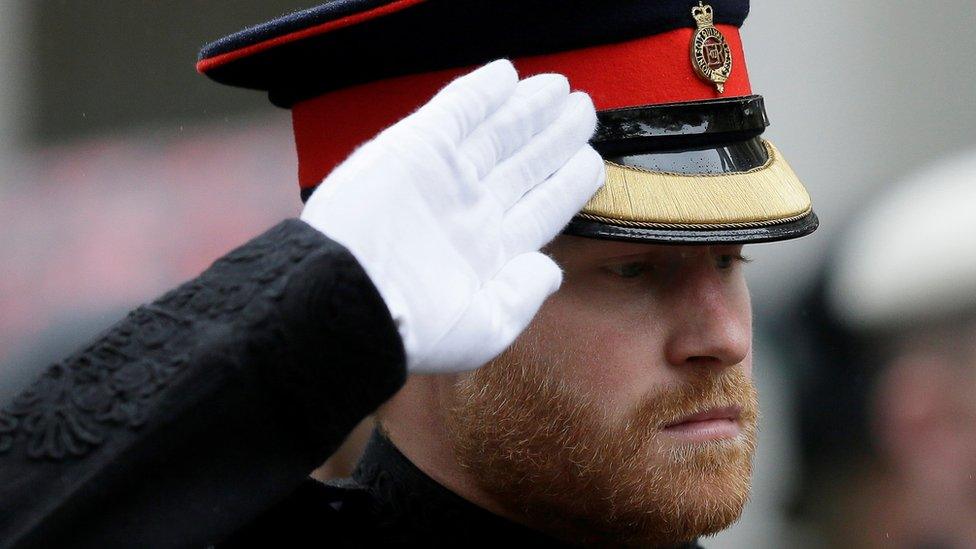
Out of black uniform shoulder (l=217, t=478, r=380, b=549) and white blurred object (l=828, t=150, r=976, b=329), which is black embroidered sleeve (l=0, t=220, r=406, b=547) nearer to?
black uniform shoulder (l=217, t=478, r=380, b=549)

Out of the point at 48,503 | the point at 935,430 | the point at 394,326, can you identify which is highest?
the point at 394,326

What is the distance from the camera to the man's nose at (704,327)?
1966 millimetres

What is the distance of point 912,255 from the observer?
414 centimetres

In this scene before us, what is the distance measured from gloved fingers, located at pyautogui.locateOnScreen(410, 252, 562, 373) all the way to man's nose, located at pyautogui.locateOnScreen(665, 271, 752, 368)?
0.33 metres

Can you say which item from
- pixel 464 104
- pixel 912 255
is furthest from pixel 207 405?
pixel 912 255

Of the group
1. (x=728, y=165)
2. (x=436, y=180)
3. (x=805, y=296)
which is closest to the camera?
(x=436, y=180)

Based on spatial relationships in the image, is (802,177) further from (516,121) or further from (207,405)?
(207,405)

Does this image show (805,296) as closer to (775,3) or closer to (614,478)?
(775,3)

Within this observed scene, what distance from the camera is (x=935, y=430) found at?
371 cm

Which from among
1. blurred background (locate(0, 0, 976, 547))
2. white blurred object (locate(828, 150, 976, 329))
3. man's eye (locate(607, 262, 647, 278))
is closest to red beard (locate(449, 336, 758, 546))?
man's eye (locate(607, 262, 647, 278))

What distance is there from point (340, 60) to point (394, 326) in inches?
24.5

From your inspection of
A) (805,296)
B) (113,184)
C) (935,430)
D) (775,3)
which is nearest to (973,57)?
(775,3)

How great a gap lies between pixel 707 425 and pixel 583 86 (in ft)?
1.55

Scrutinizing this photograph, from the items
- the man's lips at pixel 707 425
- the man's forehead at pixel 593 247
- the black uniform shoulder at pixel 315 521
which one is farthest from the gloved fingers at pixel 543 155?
the black uniform shoulder at pixel 315 521
